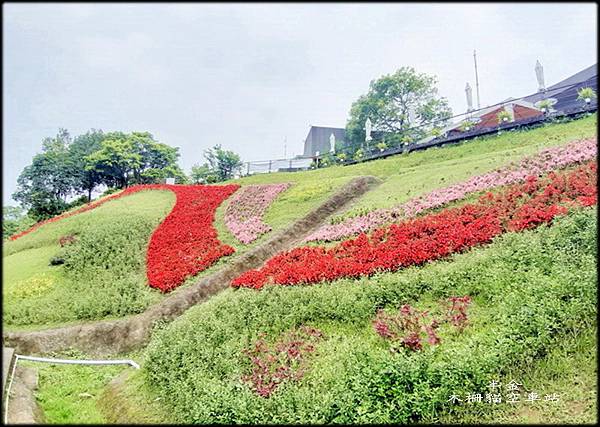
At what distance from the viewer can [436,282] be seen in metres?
8.45

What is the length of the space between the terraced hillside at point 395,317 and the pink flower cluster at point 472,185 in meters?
0.08

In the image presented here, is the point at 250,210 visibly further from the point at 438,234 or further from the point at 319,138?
the point at 319,138

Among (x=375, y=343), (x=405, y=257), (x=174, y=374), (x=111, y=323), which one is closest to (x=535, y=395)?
(x=375, y=343)

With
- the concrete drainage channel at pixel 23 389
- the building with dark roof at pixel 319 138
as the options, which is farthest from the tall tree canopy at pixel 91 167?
the building with dark roof at pixel 319 138

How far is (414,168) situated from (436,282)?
14621 millimetres

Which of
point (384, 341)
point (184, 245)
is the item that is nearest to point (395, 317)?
point (384, 341)

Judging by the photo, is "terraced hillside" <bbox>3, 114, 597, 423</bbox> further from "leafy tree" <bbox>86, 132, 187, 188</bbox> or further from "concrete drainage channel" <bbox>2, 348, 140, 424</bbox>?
"leafy tree" <bbox>86, 132, 187, 188</bbox>

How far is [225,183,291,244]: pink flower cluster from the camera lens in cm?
1700

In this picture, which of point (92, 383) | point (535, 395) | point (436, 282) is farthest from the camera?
point (92, 383)

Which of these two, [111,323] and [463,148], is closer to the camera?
[111,323]

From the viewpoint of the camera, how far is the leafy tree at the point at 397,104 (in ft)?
152

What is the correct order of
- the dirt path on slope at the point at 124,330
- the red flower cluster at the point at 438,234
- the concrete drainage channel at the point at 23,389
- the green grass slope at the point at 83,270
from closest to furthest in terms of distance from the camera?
the concrete drainage channel at the point at 23,389 < the red flower cluster at the point at 438,234 < the dirt path on slope at the point at 124,330 < the green grass slope at the point at 83,270

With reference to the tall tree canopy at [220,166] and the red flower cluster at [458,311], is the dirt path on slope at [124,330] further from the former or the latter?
the tall tree canopy at [220,166]

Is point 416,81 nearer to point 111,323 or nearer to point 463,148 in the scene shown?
point 463,148
